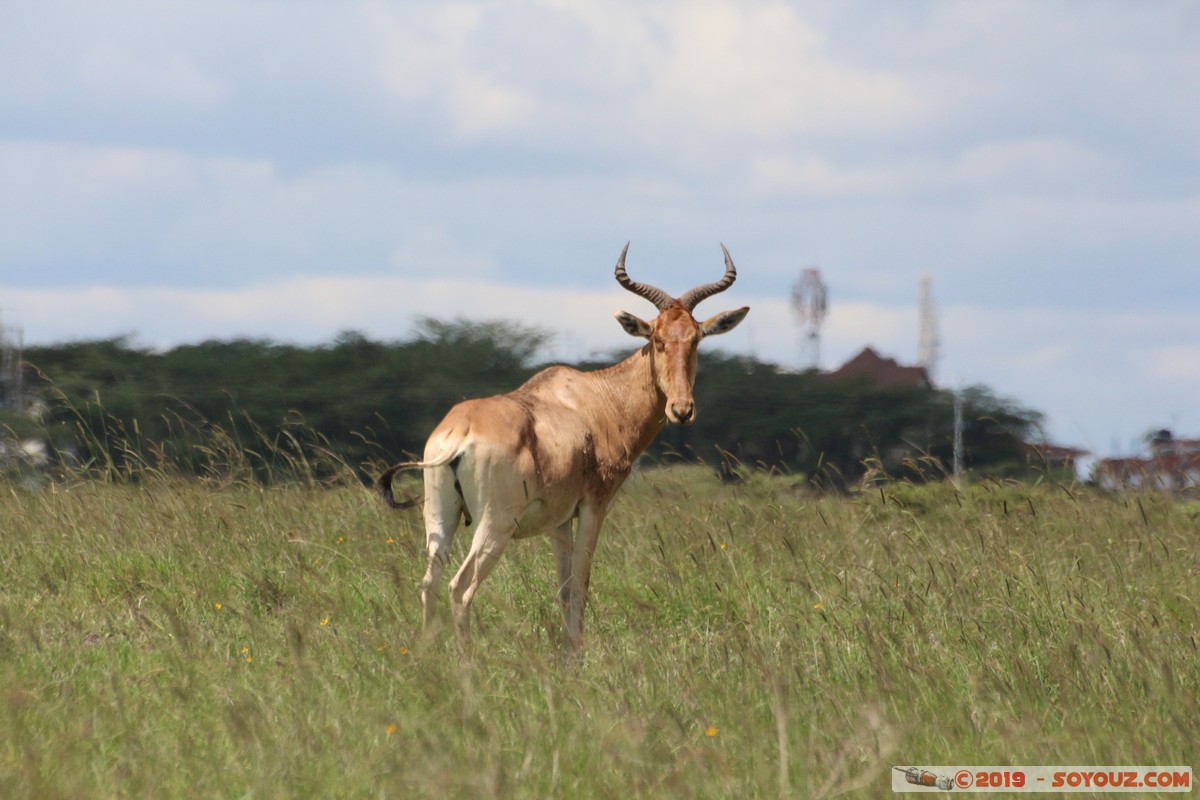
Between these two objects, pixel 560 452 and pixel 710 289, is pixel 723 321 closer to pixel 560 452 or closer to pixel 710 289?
pixel 710 289

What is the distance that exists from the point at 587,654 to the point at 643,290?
267 cm

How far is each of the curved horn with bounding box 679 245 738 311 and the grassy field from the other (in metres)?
1.57

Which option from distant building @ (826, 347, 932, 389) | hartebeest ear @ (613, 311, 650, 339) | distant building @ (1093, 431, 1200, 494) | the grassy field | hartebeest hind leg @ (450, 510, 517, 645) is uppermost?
distant building @ (826, 347, 932, 389)

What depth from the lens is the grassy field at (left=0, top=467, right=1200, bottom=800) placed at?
4926 millimetres

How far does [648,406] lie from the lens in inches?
341

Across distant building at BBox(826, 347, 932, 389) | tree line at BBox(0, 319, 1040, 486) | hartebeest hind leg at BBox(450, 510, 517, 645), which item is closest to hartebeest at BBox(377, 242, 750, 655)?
hartebeest hind leg at BBox(450, 510, 517, 645)

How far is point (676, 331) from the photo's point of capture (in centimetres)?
857

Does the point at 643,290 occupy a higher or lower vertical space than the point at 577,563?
higher

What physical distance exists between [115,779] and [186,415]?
27852 millimetres

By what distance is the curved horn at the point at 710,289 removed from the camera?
891 cm

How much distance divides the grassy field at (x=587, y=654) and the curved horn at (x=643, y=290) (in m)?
1.60

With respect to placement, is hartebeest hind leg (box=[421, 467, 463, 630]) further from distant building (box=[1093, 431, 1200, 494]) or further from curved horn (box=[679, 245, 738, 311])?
distant building (box=[1093, 431, 1200, 494])

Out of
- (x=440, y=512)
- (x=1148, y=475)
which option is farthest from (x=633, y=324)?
(x=1148, y=475)

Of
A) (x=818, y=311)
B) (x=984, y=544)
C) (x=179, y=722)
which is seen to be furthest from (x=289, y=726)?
(x=818, y=311)
